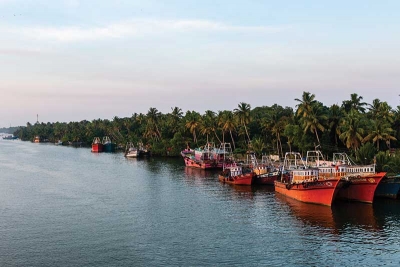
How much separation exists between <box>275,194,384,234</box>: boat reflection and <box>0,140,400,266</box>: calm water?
0.13 metres

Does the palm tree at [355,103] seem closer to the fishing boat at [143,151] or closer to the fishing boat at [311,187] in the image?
the fishing boat at [311,187]

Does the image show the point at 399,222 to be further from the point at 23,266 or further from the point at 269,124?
the point at 269,124

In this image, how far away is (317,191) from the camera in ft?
217

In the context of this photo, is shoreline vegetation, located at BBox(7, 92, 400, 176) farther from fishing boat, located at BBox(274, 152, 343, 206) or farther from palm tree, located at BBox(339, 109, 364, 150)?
fishing boat, located at BBox(274, 152, 343, 206)

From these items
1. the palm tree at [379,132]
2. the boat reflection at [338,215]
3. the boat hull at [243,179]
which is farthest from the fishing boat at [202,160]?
the boat reflection at [338,215]

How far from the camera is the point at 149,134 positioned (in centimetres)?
19538

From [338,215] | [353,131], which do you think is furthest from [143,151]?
[338,215]

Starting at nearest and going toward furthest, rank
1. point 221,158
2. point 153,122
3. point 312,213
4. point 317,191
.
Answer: point 312,213
point 317,191
point 221,158
point 153,122

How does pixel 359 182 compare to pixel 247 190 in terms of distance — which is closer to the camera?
pixel 359 182

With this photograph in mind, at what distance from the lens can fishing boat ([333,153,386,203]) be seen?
64.9 metres

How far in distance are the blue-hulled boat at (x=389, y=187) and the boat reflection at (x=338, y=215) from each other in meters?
6.25

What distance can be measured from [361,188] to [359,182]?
1.17 m

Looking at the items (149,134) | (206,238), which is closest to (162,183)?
(206,238)

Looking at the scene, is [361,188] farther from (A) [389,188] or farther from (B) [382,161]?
(B) [382,161]
